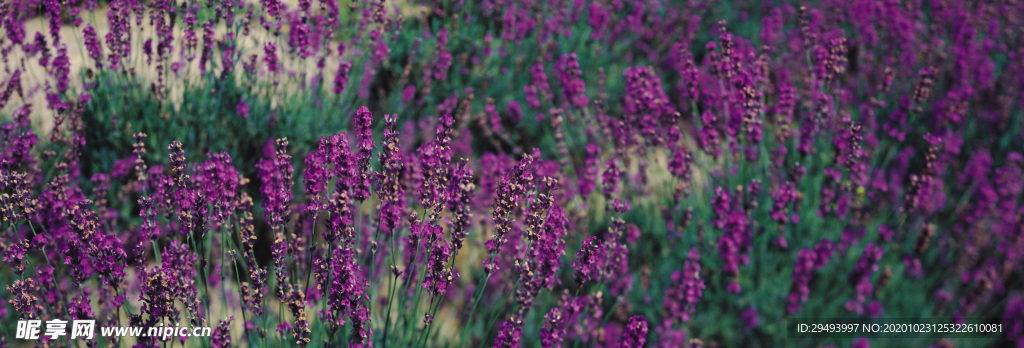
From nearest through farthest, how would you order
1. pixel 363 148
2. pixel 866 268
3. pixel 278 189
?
1. pixel 363 148
2. pixel 278 189
3. pixel 866 268

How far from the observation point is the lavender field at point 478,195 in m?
1.76

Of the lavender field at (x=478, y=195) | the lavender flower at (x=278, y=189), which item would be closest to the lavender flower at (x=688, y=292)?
the lavender field at (x=478, y=195)

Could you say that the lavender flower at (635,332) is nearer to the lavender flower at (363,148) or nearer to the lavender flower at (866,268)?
the lavender flower at (363,148)

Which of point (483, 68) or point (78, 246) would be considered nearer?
point (78, 246)

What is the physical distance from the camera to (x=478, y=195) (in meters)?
3.30

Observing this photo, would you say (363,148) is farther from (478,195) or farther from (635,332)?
(478,195)

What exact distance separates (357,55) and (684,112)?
9.15 feet

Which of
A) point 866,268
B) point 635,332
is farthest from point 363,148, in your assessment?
point 866,268

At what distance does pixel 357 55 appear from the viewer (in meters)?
3.85

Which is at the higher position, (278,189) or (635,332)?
(278,189)

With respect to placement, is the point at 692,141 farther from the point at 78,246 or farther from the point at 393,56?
the point at 78,246

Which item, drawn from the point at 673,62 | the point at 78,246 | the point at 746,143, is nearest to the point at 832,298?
the point at 746,143

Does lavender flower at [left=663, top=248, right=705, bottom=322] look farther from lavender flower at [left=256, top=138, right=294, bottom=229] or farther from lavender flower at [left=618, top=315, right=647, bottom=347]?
lavender flower at [left=256, top=138, right=294, bottom=229]

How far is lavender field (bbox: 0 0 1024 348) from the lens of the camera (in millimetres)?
1761
